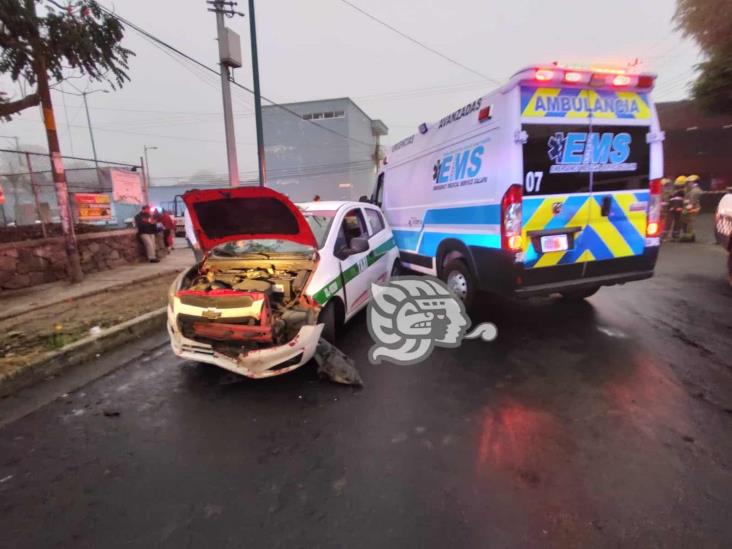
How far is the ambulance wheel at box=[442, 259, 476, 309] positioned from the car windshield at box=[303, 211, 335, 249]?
181 centimetres

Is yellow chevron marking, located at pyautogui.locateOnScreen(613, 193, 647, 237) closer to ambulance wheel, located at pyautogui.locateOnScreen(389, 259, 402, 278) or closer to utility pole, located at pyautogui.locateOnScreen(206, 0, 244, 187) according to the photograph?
ambulance wheel, located at pyautogui.locateOnScreen(389, 259, 402, 278)

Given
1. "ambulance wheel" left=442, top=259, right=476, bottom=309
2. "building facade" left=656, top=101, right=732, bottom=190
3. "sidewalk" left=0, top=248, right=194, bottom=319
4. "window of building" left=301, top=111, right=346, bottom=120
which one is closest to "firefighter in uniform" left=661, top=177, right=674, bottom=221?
"ambulance wheel" left=442, top=259, right=476, bottom=309

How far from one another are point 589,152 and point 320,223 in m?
3.16

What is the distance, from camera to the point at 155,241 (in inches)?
454

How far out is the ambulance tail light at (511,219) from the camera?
4.23 meters

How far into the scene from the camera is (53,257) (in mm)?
8203

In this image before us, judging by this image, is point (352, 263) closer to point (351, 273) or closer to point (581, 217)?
point (351, 273)

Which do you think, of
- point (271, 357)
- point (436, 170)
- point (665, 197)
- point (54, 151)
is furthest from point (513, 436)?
point (665, 197)

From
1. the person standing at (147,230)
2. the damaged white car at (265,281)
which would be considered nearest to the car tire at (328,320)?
the damaged white car at (265,281)

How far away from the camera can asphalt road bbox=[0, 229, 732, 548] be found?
211 cm

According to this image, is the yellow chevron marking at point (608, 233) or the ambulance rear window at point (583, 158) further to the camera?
the yellow chevron marking at point (608, 233)

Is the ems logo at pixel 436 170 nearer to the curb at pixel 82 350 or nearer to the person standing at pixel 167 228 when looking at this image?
the curb at pixel 82 350

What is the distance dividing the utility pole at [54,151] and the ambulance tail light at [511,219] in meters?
7.54

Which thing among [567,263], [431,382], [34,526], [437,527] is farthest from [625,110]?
[34,526]
